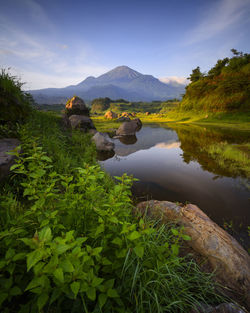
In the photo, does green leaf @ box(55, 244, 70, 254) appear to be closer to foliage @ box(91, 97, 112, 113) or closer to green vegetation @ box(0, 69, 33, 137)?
green vegetation @ box(0, 69, 33, 137)

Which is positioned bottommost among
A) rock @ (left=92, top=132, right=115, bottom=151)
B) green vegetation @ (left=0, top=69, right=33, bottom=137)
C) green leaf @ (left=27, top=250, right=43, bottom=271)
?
rock @ (left=92, top=132, right=115, bottom=151)

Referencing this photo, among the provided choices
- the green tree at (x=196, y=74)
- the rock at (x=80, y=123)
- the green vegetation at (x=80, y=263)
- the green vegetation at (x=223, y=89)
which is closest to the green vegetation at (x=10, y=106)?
the green vegetation at (x=80, y=263)

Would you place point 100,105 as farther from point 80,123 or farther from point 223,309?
point 223,309

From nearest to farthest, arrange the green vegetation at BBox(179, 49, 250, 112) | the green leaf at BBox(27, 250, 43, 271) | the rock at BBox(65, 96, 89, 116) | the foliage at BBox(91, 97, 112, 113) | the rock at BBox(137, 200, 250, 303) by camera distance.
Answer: the green leaf at BBox(27, 250, 43, 271), the rock at BBox(137, 200, 250, 303), the rock at BBox(65, 96, 89, 116), the green vegetation at BBox(179, 49, 250, 112), the foliage at BBox(91, 97, 112, 113)

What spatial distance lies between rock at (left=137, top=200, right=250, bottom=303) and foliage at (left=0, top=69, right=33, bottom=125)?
21.0ft

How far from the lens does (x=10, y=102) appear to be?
6.11m

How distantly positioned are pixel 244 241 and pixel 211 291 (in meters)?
2.92

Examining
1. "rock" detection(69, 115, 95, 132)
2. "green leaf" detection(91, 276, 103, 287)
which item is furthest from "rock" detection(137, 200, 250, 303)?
"rock" detection(69, 115, 95, 132)

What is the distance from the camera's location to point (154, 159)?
42.9 ft

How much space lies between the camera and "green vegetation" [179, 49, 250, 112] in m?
36.9

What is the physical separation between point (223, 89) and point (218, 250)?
50940 millimetres

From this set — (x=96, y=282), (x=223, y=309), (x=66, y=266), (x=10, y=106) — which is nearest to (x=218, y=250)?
(x=223, y=309)

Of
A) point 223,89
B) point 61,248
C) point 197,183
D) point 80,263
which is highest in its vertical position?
point 223,89

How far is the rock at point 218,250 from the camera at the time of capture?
2.81m
